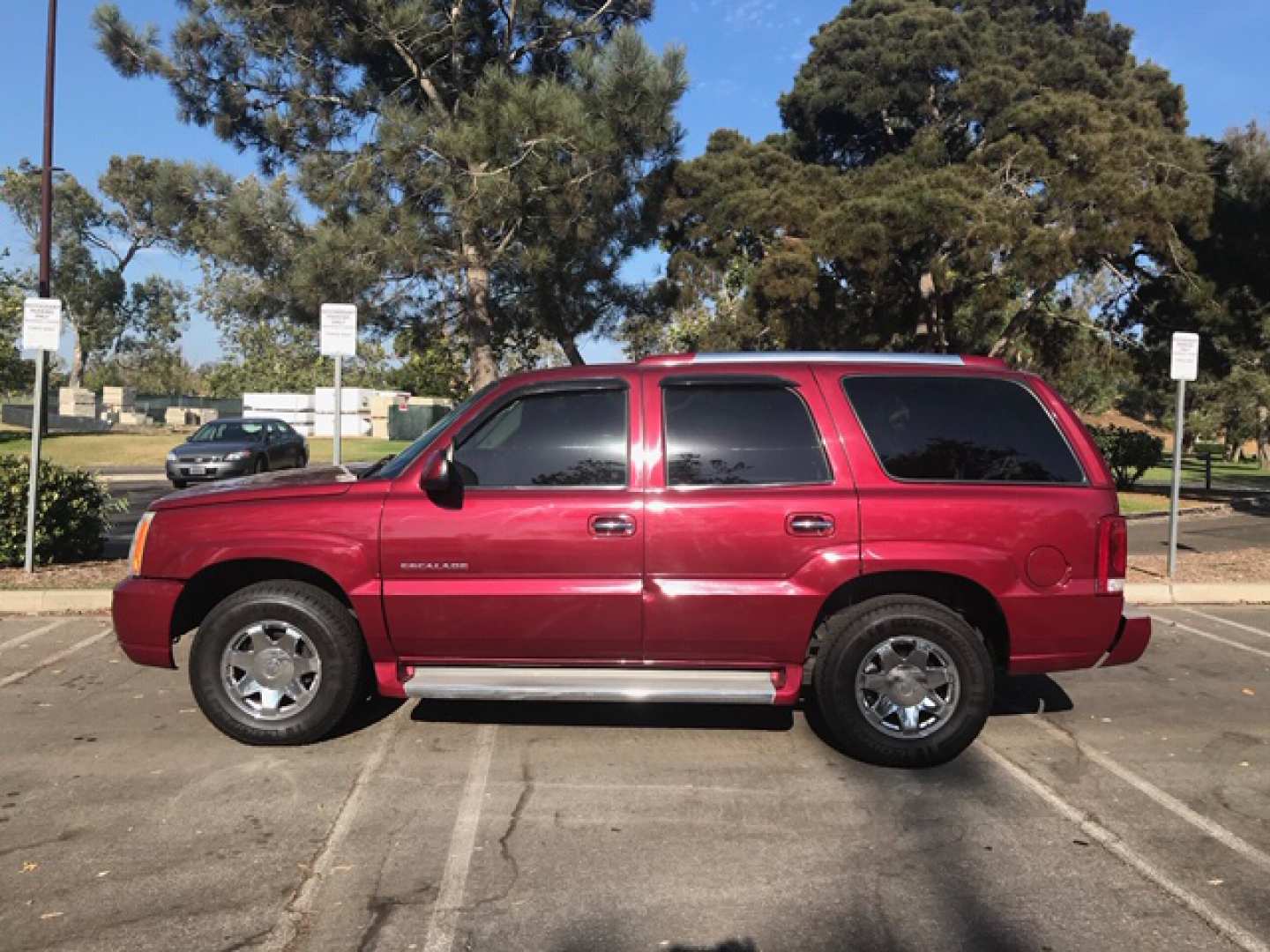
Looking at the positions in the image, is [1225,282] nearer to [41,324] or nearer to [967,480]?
[967,480]

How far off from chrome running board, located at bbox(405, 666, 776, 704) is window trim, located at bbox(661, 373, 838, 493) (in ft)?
2.93

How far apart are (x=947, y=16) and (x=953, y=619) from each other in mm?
24459

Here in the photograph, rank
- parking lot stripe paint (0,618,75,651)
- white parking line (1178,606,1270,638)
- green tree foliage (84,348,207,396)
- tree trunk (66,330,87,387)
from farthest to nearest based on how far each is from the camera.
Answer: green tree foliage (84,348,207,396), tree trunk (66,330,87,387), white parking line (1178,606,1270,638), parking lot stripe paint (0,618,75,651)

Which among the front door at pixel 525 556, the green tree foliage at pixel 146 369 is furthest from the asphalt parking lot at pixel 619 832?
the green tree foliage at pixel 146 369

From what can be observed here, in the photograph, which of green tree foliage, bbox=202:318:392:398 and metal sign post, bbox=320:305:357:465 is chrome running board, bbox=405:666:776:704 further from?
green tree foliage, bbox=202:318:392:398

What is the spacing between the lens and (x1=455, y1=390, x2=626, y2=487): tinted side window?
14.6 ft

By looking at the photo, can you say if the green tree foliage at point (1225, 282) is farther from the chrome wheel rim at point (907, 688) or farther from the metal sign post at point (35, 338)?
the metal sign post at point (35, 338)

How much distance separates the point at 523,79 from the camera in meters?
17.6

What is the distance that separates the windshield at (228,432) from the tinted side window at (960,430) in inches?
661

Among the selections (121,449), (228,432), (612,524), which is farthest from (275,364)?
(612,524)

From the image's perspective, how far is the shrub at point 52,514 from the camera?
8.42 meters

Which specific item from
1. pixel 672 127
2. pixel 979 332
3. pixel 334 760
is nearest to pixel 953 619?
pixel 334 760

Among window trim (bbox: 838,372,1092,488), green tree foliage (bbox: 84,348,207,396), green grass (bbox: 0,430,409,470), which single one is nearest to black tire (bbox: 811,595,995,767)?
window trim (bbox: 838,372,1092,488)

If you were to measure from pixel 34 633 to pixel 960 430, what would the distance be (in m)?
6.70
